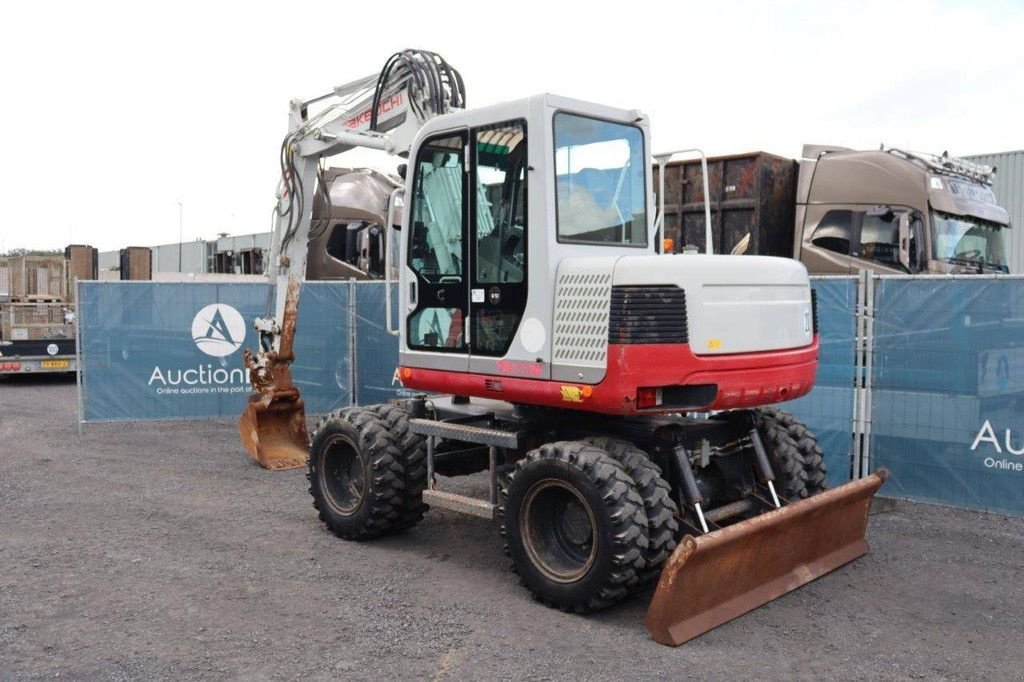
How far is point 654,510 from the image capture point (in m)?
5.27

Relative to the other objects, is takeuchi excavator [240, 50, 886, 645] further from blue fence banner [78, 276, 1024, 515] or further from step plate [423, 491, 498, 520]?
blue fence banner [78, 276, 1024, 515]

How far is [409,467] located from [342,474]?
768 mm

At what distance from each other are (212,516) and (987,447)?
671cm

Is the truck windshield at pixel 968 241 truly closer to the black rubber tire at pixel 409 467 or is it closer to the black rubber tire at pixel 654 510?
the black rubber tire at pixel 654 510

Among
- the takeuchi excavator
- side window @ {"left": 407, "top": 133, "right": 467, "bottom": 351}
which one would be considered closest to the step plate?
the takeuchi excavator

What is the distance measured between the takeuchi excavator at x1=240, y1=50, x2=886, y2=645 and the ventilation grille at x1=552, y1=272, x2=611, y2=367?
15 millimetres

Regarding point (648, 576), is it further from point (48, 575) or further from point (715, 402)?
point (48, 575)

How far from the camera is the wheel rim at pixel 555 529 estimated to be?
562 cm

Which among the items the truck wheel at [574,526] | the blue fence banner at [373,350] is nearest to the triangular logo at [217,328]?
the blue fence banner at [373,350]

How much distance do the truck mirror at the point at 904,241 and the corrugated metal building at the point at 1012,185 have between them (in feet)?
29.6

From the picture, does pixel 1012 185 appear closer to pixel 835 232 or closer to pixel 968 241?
pixel 968 241

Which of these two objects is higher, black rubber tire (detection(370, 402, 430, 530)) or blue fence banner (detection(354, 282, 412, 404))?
blue fence banner (detection(354, 282, 412, 404))

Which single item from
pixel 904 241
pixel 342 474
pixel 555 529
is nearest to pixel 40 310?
pixel 342 474

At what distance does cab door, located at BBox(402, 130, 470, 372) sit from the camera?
20.5 ft
